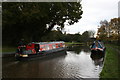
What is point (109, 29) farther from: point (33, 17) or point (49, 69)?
point (49, 69)

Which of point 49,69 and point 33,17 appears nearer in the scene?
point 49,69

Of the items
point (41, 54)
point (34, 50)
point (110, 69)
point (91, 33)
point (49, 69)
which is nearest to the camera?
point (110, 69)

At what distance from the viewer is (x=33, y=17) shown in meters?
25.7

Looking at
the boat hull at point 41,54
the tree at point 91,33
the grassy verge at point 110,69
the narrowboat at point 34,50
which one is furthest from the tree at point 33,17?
the tree at point 91,33

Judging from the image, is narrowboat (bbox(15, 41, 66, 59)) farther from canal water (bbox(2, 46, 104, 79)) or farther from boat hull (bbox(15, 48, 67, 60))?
canal water (bbox(2, 46, 104, 79))

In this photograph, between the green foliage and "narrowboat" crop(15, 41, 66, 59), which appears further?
the green foliage

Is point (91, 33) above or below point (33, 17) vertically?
above

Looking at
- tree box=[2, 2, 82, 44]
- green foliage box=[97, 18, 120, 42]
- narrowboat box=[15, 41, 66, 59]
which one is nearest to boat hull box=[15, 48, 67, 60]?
narrowboat box=[15, 41, 66, 59]

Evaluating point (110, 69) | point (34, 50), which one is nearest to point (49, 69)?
point (110, 69)

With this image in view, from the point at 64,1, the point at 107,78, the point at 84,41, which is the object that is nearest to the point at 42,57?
the point at 107,78

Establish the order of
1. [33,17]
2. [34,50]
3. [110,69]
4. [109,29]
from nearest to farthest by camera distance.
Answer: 1. [110,69]
2. [34,50]
3. [33,17]
4. [109,29]

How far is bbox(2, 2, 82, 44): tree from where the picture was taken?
25547mm

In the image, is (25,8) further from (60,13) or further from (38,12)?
(60,13)

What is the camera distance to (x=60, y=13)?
29.2 meters
